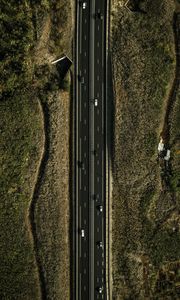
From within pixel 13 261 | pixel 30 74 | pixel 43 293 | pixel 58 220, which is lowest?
pixel 43 293

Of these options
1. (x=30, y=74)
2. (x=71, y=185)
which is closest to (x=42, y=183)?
(x=71, y=185)

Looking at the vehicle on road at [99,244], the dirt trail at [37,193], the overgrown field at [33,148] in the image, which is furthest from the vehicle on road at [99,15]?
the vehicle on road at [99,244]

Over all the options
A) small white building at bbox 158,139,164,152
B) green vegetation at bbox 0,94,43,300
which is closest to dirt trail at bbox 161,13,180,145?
small white building at bbox 158,139,164,152

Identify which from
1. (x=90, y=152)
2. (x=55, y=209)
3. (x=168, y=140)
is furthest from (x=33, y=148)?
(x=168, y=140)

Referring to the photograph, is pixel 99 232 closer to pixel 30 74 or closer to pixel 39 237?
pixel 39 237

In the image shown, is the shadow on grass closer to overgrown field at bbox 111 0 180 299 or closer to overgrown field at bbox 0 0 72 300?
overgrown field at bbox 0 0 72 300

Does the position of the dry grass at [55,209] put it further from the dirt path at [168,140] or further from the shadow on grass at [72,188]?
the dirt path at [168,140]
